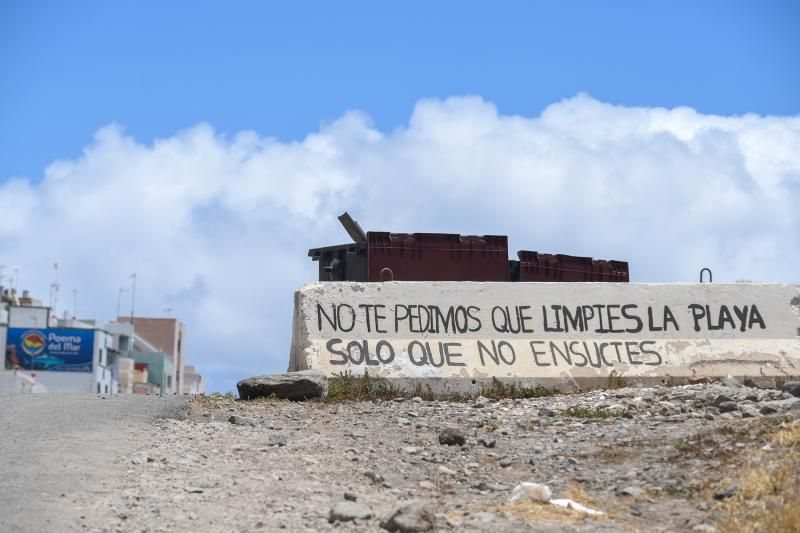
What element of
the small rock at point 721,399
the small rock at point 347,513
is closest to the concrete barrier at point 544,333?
the small rock at point 721,399

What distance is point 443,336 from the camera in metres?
15.5

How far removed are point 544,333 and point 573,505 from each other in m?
7.08

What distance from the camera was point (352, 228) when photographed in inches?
738

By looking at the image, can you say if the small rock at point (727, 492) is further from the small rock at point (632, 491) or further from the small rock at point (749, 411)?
the small rock at point (749, 411)

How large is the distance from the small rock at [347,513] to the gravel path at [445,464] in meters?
0.01

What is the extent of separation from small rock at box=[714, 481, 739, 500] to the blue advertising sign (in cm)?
7973

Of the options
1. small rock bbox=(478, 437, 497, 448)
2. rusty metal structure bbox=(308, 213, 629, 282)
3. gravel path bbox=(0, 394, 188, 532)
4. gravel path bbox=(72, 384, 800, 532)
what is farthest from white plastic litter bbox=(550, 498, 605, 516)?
rusty metal structure bbox=(308, 213, 629, 282)

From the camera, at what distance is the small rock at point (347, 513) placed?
834 cm

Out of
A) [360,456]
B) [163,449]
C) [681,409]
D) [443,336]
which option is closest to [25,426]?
[163,449]

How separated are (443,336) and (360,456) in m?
4.96

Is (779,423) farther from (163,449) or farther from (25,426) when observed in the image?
(25,426)

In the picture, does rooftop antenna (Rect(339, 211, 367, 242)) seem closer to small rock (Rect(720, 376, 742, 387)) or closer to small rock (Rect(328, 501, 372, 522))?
small rock (Rect(720, 376, 742, 387))

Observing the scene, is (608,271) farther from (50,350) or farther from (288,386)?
(50,350)

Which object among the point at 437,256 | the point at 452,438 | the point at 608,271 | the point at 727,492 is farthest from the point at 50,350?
the point at 727,492
